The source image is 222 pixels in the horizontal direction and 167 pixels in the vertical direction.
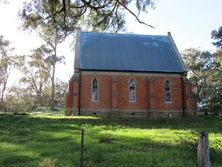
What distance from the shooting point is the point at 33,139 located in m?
17.1

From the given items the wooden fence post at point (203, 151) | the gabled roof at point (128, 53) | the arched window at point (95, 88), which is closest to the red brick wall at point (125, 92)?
the arched window at point (95, 88)

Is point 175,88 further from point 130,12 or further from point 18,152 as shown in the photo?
point 18,152

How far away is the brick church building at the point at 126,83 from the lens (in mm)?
39750

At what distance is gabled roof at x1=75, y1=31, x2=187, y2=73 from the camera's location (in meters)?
40.8

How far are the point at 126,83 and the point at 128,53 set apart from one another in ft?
13.6

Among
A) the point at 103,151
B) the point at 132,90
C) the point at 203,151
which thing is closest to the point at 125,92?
the point at 132,90

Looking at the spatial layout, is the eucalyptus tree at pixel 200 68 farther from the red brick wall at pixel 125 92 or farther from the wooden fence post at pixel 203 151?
the wooden fence post at pixel 203 151

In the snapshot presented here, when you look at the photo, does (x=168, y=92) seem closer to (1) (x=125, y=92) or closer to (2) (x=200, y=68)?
(1) (x=125, y=92)

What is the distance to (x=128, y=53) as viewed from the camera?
4303cm

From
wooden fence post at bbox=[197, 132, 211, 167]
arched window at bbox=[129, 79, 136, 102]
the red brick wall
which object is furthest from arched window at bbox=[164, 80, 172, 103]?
wooden fence post at bbox=[197, 132, 211, 167]

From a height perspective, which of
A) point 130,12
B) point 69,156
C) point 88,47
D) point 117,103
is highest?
point 88,47

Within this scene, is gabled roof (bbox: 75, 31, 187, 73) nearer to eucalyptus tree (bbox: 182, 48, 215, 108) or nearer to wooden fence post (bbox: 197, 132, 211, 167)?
eucalyptus tree (bbox: 182, 48, 215, 108)

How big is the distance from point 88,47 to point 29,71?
122ft

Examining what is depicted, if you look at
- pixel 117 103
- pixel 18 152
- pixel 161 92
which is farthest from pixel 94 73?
pixel 18 152
